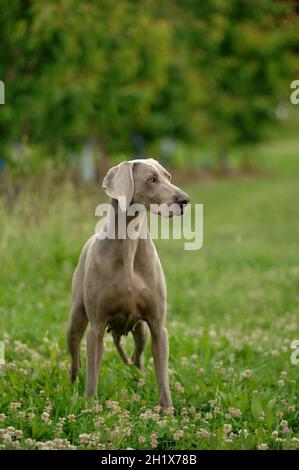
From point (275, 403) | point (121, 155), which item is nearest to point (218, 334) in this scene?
point (275, 403)

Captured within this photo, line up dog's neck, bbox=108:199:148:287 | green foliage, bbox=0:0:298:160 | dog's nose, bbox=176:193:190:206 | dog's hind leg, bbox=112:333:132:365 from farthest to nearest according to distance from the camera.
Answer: green foliage, bbox=0:0:298:160, dog's hind leg, bbox=112:333:132:365, dog's neck, bbox=108:199:148:287, dog's nose, bbox=176:193:190:206

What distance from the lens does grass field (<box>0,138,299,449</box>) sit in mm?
3973

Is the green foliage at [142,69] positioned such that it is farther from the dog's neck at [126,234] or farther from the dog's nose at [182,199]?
the dog's nose at [182,199]

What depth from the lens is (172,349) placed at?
576 cm

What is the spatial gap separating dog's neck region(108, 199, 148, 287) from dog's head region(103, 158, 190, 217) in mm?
110

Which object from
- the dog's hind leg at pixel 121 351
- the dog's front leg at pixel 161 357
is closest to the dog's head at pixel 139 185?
the dog's front leg at pixel 161 357

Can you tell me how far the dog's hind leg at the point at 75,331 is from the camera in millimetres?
4582

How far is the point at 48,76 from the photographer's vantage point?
39.3 ft

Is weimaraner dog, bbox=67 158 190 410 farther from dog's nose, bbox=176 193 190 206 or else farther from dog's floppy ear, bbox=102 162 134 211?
dog's nose, bbox=176 193 190 206

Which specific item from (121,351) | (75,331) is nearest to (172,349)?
(121,351)

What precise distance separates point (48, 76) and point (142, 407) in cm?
851

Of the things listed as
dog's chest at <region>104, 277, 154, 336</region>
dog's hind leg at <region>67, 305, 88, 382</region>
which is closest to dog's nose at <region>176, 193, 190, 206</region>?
dog's chest at <region>104, 277, 154, 336</region>

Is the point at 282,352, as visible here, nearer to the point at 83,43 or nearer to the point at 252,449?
the point at 252,449

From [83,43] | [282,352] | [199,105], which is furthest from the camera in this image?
[199,105]
